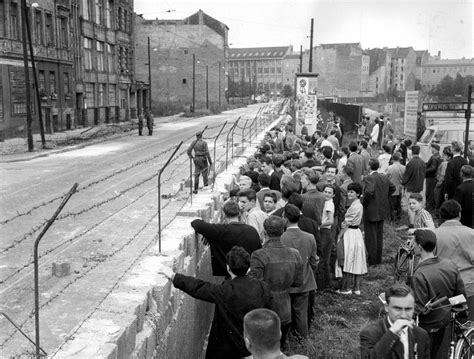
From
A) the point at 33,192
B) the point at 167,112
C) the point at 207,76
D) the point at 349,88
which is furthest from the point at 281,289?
the point at 349,88

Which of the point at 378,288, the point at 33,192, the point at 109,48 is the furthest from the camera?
the point at 109,48

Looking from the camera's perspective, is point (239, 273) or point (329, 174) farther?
point (329, 174)

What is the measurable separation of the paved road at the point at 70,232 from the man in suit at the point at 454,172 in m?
5.64

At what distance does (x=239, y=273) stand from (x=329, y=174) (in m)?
5.36

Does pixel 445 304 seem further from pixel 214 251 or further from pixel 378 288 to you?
pixel 378 288

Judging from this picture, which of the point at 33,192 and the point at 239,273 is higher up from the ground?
the point at 239,273

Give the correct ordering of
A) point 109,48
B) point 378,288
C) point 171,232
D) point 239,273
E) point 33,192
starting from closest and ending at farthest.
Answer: point 239,273 → point 171,232 → point 378,288 → point 33,192 → point 109,48

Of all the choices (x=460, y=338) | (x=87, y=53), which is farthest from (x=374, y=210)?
(x=87, y=53)

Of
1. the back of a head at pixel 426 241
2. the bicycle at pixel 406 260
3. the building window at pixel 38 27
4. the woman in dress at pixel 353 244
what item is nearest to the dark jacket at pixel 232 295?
the back of a head at pixel 426 241

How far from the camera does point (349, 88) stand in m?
121

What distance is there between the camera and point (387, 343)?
3.72 m

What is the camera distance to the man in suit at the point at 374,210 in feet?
32.6

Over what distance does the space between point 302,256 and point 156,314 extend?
229 centimetres

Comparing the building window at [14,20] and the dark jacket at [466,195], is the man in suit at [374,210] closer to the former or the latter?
the dark jacket at [466,195]
